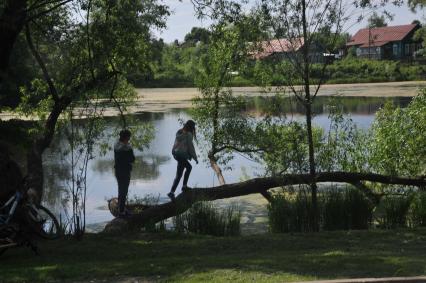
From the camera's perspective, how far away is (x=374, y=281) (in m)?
5.53

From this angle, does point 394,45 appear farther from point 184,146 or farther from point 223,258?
point 223,258

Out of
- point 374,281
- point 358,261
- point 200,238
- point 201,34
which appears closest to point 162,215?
point 200,238

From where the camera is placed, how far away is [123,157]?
36.2 feet

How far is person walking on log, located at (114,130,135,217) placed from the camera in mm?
10898

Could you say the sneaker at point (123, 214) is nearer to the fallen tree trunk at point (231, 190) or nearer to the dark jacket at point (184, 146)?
the fallen tree trunk at point (231, 190)

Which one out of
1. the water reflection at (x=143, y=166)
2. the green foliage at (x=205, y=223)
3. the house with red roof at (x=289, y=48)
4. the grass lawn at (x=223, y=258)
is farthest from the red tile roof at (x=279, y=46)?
the water reflection at (x=143, y=166)

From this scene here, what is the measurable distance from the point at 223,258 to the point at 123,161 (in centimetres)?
456

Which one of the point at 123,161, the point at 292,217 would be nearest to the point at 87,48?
the point at 123,161

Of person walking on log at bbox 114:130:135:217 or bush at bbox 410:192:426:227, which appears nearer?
bush at bbox 410:192:426:227

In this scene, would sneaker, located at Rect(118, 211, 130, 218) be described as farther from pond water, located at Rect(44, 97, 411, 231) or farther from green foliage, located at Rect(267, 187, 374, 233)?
green foliage, located at Rect(267, 187, 374, 233)

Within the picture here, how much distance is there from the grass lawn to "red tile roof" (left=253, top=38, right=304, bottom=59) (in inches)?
136

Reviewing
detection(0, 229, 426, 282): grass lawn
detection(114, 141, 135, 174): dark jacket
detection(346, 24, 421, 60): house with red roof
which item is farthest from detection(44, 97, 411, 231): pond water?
detection(346, 24, 421, 60): house with red roof

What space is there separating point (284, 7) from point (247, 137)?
634cm

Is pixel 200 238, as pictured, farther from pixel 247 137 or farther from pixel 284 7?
pixel 247 137
